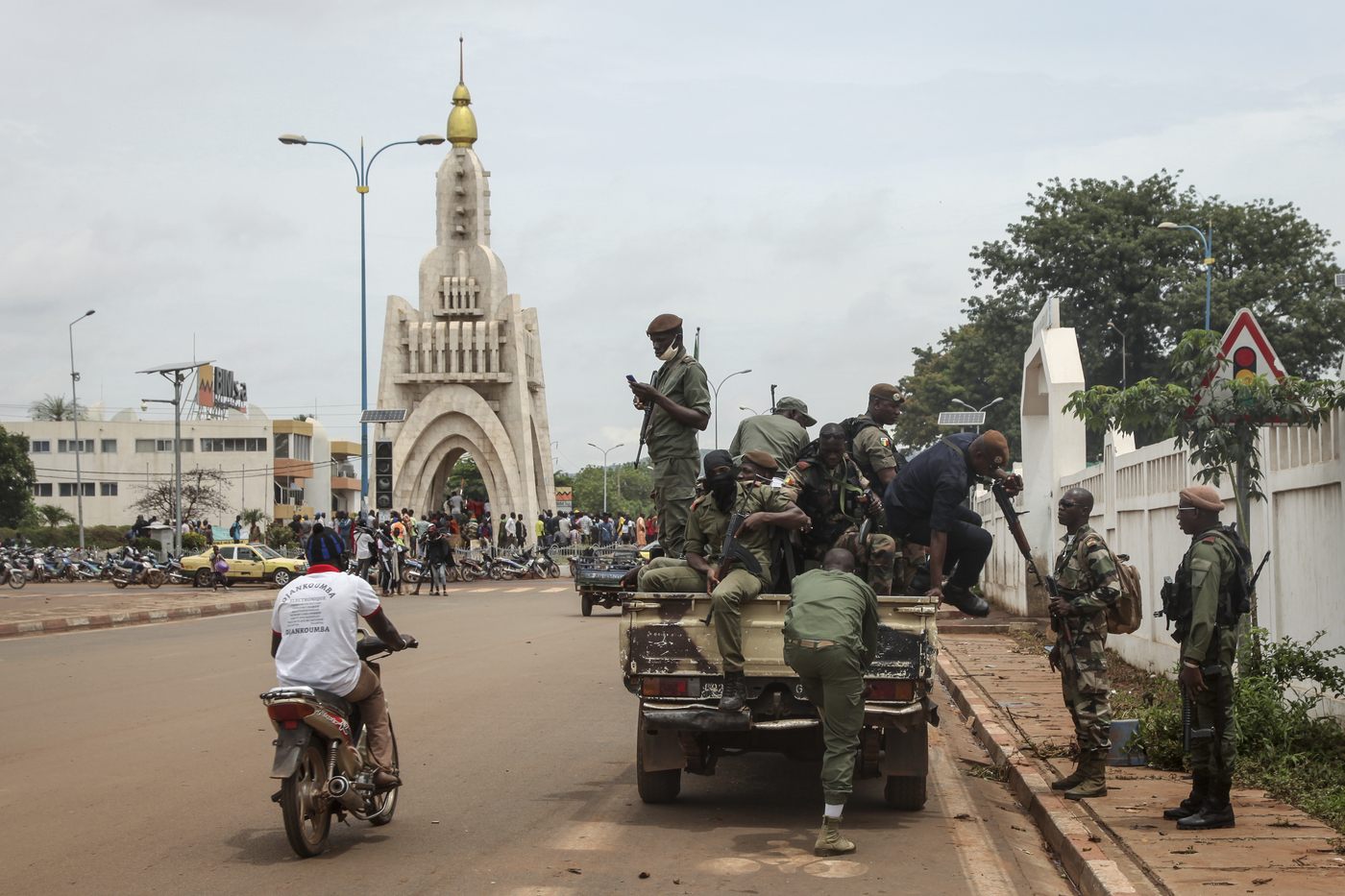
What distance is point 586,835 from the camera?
249 inches

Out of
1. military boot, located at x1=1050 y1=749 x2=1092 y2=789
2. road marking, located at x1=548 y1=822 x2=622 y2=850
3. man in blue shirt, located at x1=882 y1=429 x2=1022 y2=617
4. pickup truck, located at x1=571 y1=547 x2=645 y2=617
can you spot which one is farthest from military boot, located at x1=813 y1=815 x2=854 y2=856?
pickup truck, located at x1=571 y1=547 x2=645 y2=617

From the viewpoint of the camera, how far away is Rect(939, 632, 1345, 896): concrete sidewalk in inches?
206

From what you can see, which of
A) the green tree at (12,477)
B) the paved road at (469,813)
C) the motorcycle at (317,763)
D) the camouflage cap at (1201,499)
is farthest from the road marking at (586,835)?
the green tree at (12,477)

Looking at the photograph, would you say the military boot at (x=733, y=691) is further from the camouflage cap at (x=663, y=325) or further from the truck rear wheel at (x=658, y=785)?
the camouflage cap at (x=663, y=325)

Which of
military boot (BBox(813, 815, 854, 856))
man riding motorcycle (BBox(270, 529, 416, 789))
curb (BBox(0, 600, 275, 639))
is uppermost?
man riding motorcycle (BBox(270, 529, 416, 789))

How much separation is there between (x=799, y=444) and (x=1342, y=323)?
4246cm

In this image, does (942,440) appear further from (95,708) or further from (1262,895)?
(95,708)

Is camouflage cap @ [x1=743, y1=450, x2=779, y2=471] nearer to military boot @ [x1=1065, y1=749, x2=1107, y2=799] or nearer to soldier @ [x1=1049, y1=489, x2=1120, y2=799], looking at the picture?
soldier @ [x1=1049, y1=489, x2=1120, y2=799]

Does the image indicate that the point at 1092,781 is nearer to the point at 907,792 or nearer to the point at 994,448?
the point at 907,792

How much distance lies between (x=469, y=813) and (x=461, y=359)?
47.3m

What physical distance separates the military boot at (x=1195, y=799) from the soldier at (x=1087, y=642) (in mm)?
633

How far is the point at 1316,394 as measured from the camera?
7105mm

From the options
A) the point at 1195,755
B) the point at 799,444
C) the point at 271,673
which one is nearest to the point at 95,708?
the point at 271,673

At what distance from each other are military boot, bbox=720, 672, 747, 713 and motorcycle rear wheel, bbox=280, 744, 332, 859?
205cm
